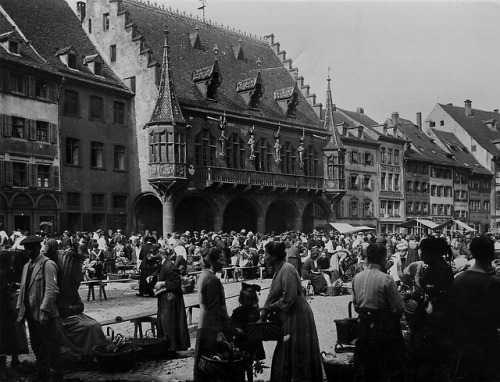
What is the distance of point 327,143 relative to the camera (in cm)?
4534

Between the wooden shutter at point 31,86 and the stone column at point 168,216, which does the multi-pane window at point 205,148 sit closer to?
the stone column at point 168,216

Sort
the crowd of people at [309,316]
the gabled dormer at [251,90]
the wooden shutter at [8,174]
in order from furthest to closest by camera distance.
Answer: the gabled dormer at [251,90] < the wooden shutter at [8,174] < the crowd of people at [309,316]

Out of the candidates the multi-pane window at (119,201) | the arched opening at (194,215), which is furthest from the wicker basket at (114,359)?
the arched opening at (194,215)

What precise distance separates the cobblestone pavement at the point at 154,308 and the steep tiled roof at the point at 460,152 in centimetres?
4565

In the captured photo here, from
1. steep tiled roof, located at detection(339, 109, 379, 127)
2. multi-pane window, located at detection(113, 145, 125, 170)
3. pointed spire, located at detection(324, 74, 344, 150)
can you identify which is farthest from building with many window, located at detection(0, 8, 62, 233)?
steep tiled roof, located at detection(339, 109, 379, 127)

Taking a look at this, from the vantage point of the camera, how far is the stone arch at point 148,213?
34.8 m

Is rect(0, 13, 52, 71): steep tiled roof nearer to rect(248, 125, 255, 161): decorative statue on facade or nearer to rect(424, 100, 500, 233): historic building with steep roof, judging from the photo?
rect(248, 125, 255, 161): decorative statue on facade

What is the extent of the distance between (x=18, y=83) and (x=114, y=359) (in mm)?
23255

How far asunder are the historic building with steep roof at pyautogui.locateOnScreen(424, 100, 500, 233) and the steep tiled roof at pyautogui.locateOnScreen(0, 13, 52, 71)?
46575 millimetres

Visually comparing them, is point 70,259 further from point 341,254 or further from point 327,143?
point 327,143

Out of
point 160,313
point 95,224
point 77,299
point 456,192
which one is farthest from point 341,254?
point 456,192

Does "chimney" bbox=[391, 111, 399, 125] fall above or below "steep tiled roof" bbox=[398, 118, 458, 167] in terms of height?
above

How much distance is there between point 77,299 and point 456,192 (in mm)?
60301

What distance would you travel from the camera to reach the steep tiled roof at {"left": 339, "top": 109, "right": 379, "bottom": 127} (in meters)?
56.1
